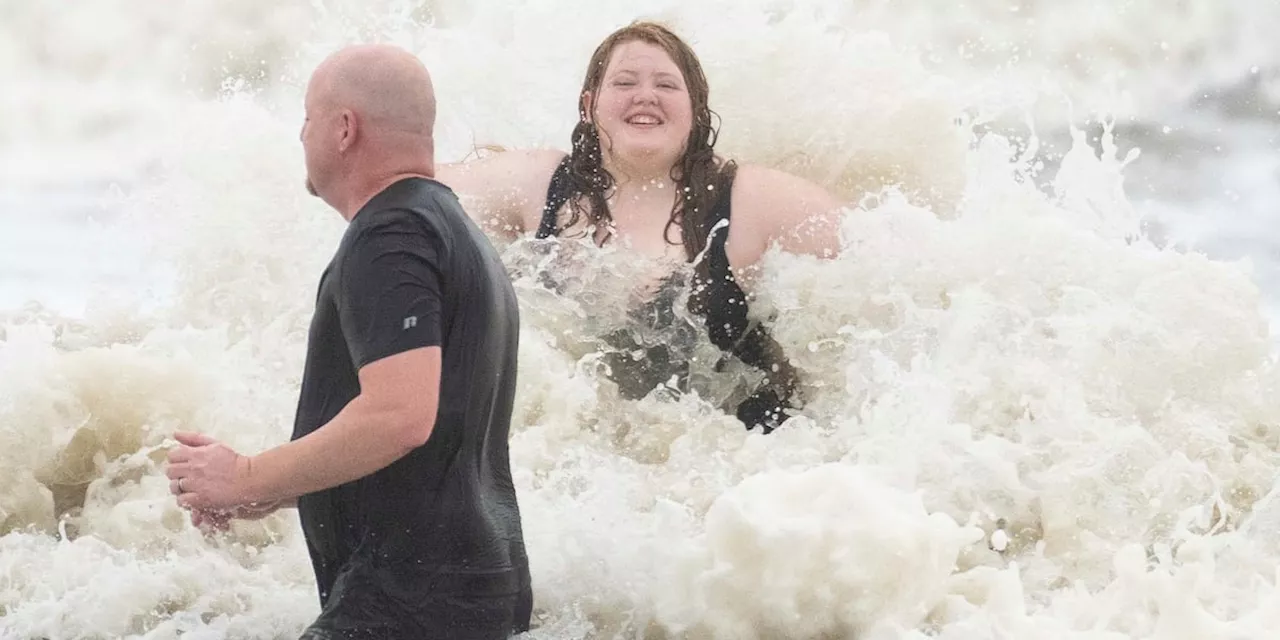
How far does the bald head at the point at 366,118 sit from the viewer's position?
2.05 m

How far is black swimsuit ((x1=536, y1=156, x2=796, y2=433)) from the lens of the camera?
4184 millimetres

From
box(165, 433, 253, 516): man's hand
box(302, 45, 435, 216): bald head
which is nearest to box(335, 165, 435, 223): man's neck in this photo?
box(302, 45, 435, 216): bald head

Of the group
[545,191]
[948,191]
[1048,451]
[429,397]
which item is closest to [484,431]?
[429,397]

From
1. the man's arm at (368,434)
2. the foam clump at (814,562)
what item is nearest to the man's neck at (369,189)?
the man's arm at (368,434)

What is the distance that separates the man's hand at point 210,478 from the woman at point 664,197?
2.33 m

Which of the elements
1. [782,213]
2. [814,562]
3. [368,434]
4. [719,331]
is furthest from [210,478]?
[782,213]

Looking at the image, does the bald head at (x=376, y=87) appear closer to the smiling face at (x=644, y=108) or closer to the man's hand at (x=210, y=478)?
the man's hand at (x=210, y=478)

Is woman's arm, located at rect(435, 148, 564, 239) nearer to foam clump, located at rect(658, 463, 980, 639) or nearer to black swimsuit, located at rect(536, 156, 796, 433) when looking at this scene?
black swimsuit, located at rect(536, 156, 796, 433)

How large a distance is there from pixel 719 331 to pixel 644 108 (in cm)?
68

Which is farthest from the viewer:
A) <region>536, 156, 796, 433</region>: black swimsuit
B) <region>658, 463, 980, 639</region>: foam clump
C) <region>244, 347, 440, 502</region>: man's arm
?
<region>536, 156, 796, 433</region>: black swimsuit

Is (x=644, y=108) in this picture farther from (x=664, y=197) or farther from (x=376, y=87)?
(x=376, y=87)

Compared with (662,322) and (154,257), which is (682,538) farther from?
(154,257)

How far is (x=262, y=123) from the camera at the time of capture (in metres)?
5.87

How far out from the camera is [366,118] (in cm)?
206
